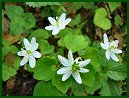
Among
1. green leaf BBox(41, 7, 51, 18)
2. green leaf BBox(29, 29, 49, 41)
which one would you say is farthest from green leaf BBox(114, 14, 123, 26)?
green leaf BBox(29, 29, 49, 41)

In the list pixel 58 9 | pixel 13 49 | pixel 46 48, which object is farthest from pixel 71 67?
pixel 58 9

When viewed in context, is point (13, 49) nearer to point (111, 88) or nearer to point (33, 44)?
point (33, 44)

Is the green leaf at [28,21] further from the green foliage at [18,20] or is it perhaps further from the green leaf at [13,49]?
the green leaf at [13,49]

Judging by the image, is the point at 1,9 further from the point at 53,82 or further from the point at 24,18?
the point at 53,82

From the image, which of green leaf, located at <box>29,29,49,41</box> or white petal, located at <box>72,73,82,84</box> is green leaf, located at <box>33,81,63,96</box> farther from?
green leaf, located at <box>29,29,49,41</box>

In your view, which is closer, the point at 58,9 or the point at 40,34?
the point at 40,34

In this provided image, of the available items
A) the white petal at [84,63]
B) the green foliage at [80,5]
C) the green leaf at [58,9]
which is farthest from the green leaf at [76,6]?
the white petal at [84,63]

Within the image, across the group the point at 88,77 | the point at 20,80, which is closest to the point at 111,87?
the point at 88,77
